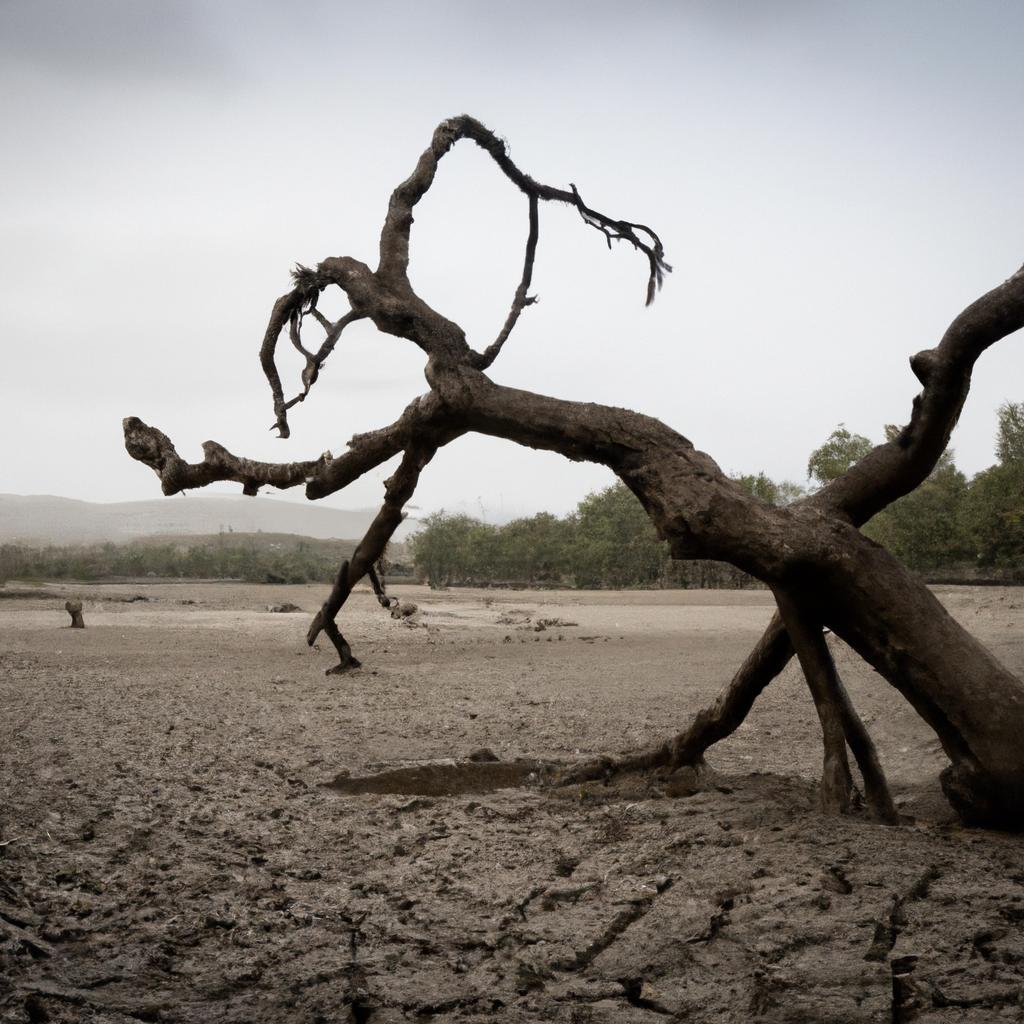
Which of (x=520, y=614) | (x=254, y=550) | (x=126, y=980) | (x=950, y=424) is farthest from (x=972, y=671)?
(x=254, y=550)

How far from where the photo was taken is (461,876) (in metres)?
3.57

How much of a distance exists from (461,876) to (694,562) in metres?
32.4

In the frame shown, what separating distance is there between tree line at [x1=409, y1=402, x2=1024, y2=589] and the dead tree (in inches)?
885

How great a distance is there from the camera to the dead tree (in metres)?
3.83

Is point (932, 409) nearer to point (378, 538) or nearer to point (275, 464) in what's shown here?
point (275, 464)

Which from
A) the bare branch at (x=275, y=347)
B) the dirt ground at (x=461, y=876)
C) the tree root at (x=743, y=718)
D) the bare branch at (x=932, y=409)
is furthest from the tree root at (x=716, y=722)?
the bare branch at (x=275, y=347)

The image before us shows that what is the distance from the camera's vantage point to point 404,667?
10117 millimetres

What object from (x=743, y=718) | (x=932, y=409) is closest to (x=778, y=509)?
(x=932, y=409)

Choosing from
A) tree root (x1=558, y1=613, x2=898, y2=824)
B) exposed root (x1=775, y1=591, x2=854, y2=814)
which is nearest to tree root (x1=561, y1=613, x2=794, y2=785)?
tree root (x1=558, y1=613, x2=898, y2=824)

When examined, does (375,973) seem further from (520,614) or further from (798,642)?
(520,614)

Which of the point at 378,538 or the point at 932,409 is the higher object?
the point at 932,409

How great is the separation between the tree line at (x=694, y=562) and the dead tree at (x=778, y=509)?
2249 cm

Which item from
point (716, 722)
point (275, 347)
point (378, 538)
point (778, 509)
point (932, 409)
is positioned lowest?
point (716, 722)

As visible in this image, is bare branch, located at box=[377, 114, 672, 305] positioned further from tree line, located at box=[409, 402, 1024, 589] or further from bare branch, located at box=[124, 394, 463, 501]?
tree line, located at box=[409, 402, 1024, 589]
